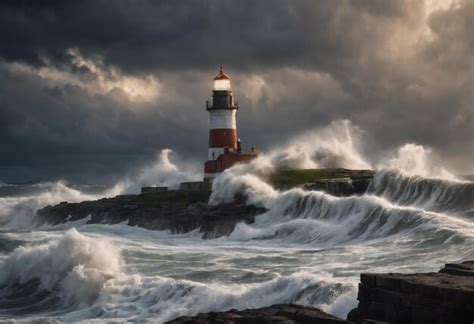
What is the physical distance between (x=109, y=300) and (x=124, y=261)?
16.9 feet

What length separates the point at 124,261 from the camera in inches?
934

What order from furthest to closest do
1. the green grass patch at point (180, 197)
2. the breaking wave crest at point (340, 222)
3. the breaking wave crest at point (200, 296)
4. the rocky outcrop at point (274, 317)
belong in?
the green grass patch at point (180, 197), the breaking wave crest at point (340, 222), the breaking wave crest at point (200, 296), the rocky outcrop at point (274, 317)

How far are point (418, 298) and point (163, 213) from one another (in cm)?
2831

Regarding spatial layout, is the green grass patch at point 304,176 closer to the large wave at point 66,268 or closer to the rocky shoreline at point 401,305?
the large wave at point 66,268

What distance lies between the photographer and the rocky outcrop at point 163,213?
35.4 m

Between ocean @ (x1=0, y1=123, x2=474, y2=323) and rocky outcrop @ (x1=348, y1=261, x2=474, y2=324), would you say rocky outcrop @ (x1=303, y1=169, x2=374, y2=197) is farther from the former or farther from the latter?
rocky outcrop @ (x1=348, y1=261, x2=474, y2=324)

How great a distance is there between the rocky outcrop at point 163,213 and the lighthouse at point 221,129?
331cm

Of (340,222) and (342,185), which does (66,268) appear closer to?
(340,222)

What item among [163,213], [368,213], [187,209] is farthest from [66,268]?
[163,213]

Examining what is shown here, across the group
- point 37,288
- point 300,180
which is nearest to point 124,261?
point 37,288

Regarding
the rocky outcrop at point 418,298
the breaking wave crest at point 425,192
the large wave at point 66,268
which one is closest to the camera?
the rocky outcrop at point 418,298

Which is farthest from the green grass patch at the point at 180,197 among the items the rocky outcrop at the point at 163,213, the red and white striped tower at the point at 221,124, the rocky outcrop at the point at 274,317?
the rocky outcrop at the point at 274,317

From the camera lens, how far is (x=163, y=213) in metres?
39.5

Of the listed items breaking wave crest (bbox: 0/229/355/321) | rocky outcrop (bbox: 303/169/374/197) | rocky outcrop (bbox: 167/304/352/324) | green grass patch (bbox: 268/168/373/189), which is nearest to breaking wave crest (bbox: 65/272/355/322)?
breaking wave crest (bbox: 0/229/355/321)
